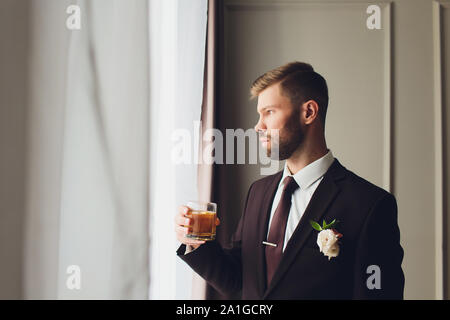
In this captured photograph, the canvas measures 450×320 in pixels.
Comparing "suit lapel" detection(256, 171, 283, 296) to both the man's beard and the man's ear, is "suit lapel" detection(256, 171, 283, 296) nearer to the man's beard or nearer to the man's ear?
the man's beard

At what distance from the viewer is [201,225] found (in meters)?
1.09

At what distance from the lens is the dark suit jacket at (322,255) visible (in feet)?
3.63

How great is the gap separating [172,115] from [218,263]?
55cm

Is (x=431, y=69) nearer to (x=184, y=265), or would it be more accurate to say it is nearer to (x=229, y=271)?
(x=229, y=271)

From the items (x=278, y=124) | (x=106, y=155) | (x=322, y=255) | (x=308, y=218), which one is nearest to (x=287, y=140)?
(x=278, y=124)

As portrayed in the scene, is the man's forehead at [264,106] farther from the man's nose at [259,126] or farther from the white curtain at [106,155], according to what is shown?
the white curtain at [106,155]

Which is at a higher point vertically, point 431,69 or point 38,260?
point 431,69

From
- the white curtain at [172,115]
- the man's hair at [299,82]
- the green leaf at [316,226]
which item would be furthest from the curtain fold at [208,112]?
the green leaf at [316,226]

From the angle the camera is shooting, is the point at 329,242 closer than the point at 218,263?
Yes

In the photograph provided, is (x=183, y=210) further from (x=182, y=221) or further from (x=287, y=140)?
(x=287, y=140)

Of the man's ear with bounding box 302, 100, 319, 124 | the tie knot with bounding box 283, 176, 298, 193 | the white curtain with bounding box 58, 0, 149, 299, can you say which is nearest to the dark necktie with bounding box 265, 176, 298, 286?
the tie knot with bounding box 283, 176, 298, 193

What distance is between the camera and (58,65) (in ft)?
2.83

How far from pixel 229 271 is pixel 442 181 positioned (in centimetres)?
88

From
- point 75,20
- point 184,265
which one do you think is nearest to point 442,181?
point 184,265
